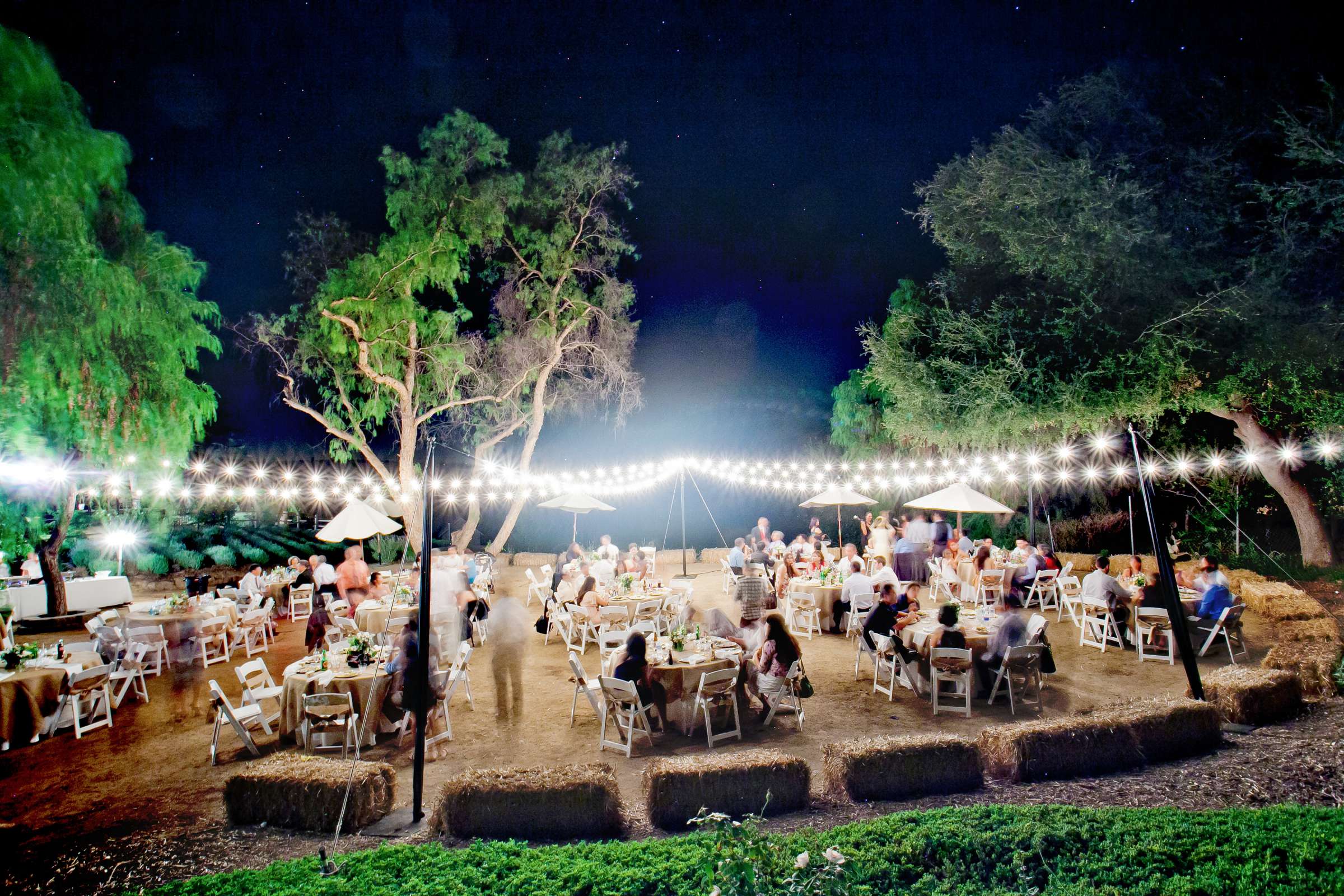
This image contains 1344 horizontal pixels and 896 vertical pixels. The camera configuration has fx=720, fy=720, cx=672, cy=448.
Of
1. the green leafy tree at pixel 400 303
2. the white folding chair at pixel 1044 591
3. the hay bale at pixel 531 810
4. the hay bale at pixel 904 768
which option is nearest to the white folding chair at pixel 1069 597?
the white folding chair at pixel 1044 591

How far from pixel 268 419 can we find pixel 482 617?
2759cm

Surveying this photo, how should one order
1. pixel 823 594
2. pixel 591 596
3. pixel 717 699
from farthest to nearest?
pixel 823 594
pixel 591 596
pixel 717 699

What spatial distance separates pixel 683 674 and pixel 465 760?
2038mm

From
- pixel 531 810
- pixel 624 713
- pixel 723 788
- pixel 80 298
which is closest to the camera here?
pixel 531 810

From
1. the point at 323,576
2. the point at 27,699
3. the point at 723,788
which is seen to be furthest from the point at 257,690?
the point at 323,576

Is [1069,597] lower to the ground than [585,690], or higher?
higher

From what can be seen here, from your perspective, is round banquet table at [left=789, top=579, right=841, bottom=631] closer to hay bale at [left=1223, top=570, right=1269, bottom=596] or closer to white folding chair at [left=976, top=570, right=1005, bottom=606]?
white folding chair at [left=976, top=570, right=1005, bottom=606]

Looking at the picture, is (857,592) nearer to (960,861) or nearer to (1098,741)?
(1098,741)

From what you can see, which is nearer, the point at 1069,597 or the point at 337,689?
the point at 337,689

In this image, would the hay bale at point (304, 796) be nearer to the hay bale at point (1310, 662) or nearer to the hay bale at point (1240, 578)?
the hay bale at point (1310, 662)

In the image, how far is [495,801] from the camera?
4.56m

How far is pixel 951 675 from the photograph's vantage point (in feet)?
23.9

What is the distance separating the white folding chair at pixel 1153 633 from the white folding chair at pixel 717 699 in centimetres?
529

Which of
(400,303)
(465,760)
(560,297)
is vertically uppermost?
(560,297)
